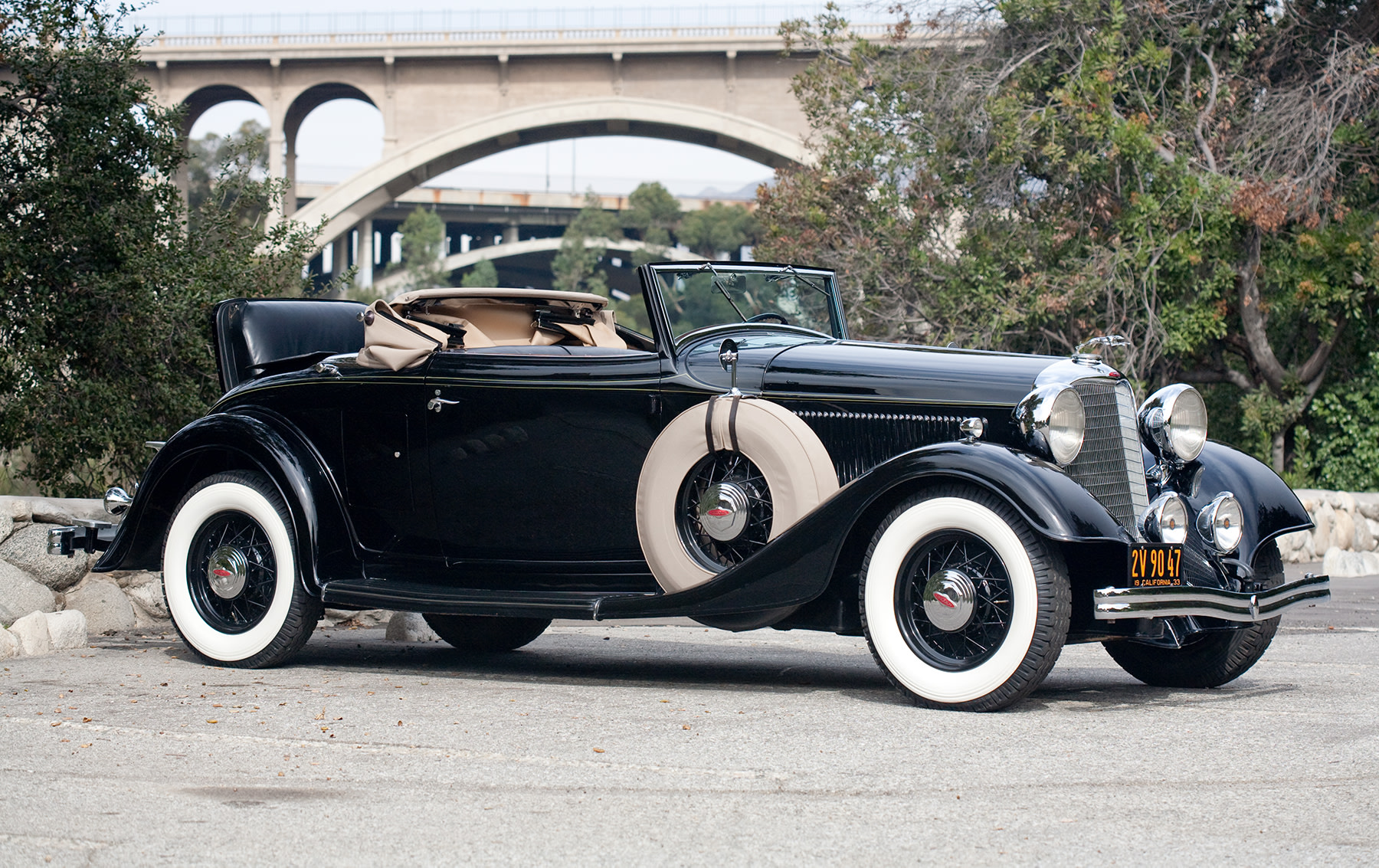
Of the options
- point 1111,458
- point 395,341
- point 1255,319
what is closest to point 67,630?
point 395,341

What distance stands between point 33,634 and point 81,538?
485mm

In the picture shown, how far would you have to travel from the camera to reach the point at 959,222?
17.2 metres

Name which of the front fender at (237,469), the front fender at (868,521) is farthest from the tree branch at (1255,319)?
the front fender at (237,469)

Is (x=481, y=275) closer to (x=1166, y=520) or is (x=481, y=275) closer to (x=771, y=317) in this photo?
(x=771, y=317)

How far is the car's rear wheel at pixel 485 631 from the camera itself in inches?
264

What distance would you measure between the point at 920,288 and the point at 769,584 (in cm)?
1298

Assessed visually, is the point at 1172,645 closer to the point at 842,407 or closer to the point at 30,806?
the point at 842,407

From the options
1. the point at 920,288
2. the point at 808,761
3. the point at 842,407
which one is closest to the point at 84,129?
the point at 842,407

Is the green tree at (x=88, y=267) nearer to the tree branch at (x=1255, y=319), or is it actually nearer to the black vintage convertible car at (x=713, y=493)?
the black vintage convertible car at (x=713, y=493)

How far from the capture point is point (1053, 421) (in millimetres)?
4762

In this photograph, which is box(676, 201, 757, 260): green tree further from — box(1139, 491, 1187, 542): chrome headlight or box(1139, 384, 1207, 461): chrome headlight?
box(1139, 491, 1187, 542): chrome headlight

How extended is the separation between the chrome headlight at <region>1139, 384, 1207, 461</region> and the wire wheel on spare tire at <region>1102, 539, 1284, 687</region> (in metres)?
0.51

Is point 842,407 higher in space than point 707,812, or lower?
higher

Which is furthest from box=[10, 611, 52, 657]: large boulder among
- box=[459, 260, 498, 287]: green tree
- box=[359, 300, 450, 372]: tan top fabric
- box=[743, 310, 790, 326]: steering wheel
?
box=[459, 260, 498, 287]: green tree
